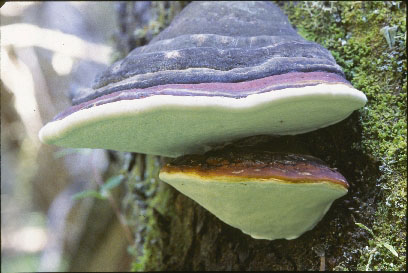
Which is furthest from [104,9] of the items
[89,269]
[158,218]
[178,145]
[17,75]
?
[178,145]

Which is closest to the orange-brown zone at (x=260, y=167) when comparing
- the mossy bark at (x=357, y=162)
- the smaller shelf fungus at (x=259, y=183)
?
the smaller shelf fungus at (x=259, y=183)

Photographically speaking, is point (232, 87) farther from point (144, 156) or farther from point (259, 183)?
point (144, 156)

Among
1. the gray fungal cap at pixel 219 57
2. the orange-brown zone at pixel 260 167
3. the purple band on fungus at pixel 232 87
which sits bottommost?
the orange-brown zone at pixel 260 167

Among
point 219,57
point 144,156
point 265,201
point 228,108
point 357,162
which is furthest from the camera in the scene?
point 144,156

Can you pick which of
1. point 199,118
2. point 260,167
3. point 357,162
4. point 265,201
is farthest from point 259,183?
point 357,162

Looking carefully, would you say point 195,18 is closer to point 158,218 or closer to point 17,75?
point 158,218

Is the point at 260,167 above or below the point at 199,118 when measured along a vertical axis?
below

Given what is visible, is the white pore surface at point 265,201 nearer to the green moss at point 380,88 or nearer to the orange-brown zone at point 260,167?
the orange-brown zone at point 260,167
